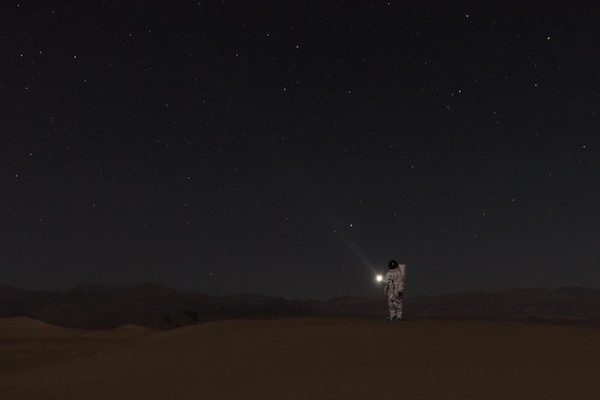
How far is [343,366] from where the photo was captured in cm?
1449

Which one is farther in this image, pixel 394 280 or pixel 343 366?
pixel 394 280

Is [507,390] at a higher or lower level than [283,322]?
lower

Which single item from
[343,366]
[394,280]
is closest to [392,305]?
[394,280]

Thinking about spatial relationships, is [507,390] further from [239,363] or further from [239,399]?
[239,363]

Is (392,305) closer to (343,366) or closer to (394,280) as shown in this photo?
(394,280)

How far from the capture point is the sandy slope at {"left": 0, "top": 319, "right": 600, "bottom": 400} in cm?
1285

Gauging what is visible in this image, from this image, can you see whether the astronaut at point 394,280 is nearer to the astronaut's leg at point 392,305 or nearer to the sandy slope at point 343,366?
the astronaut's leg at point 392,305

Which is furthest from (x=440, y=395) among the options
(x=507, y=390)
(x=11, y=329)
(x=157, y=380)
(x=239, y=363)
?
(x=11, y=329)

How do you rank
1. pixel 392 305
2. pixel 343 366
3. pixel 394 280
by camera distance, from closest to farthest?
pixel 343 366
pixel 394 280
pixel 392 305

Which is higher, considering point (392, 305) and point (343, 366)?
point (392, 305)

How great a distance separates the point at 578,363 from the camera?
1409 centimetres

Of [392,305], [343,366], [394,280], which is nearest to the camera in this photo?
[343,366]

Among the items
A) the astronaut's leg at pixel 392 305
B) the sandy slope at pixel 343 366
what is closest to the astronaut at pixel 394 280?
the astronaut's leg at pixel 392 305

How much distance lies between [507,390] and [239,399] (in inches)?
199
